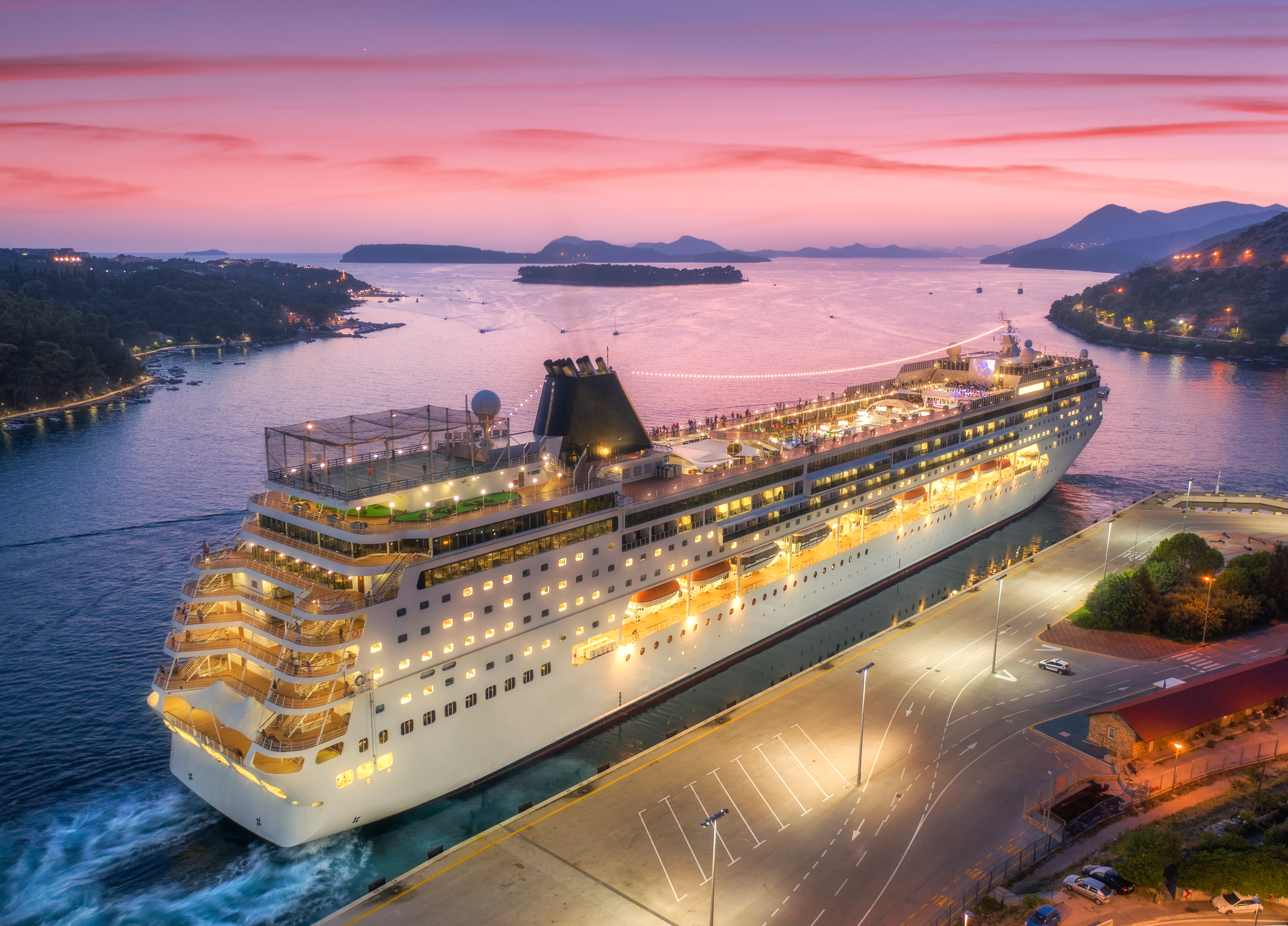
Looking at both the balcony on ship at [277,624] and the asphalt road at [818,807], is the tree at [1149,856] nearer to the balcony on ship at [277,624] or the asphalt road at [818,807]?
the asphalt road at [818,807]

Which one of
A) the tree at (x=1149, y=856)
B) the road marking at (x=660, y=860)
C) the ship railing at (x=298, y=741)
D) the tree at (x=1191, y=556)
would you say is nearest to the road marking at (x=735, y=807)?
the road marking at (x=660, y=860)

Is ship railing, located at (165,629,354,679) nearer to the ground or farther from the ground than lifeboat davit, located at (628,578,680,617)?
farther from the ground

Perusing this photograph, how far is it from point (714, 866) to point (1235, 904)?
36.1ft

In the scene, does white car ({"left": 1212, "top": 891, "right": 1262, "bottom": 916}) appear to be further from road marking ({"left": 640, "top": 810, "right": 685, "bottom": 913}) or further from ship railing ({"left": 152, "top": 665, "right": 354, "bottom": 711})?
ship railing ({"left": 152, "top": 665, "right": 354, "bottom": 711})

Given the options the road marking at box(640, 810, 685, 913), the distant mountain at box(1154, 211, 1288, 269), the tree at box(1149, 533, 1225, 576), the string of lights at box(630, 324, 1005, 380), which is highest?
the distant mountain at box(1154, 211, 1288, 269)

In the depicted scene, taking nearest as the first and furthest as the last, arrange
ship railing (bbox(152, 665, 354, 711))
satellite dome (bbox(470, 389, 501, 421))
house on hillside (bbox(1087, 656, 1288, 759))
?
1. ship railing (bbox(152, 665, 354, 711))
2. house on hillside (bbox(1087, 656, 1288, 759))
3. satellite dome (bbox(470, 389, 501, 421))

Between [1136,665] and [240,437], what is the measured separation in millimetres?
64174

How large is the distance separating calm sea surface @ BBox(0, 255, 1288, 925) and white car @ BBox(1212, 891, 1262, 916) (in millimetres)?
14394

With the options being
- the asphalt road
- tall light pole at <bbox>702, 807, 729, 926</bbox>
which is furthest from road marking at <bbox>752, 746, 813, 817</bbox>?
tall light pole at <bbox>702, 807, 729, 926</bbox>

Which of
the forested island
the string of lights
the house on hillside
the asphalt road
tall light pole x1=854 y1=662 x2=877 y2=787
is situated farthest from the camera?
the string of lights

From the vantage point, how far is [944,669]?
28641 millimetres

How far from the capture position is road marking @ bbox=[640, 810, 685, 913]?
18.1 m

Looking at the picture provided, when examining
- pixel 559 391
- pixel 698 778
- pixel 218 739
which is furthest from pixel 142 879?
pixel 559 391

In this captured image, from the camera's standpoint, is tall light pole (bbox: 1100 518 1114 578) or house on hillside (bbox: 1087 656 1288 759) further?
tall light pole (bbox: 1100 518 1114 578)
